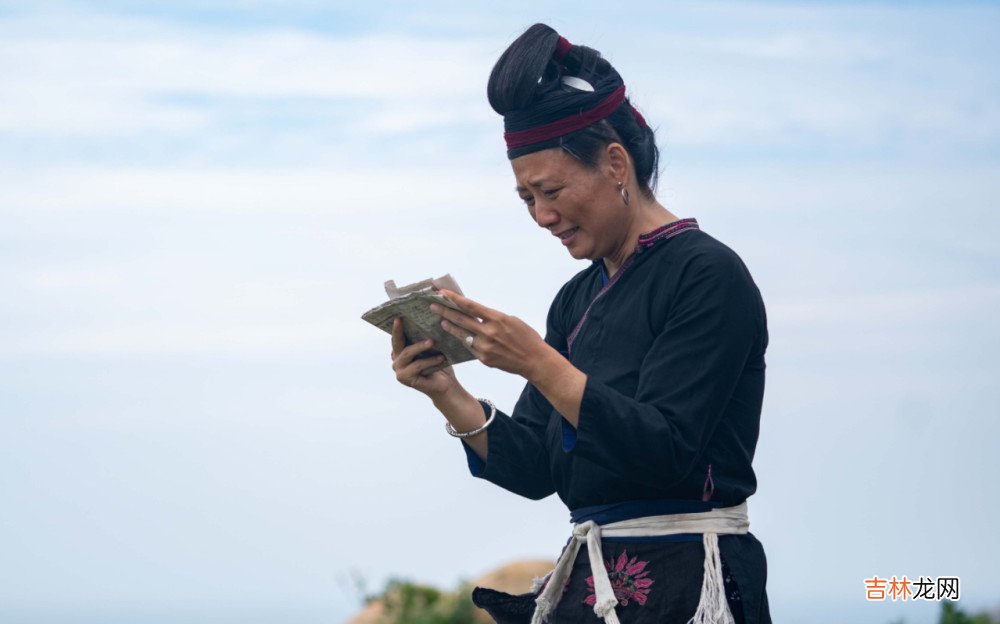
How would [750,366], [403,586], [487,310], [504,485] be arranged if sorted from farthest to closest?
1. [403,586]
2. [504,485]
3. [750,366]
4. [487,310]

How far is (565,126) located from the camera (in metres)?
3.40

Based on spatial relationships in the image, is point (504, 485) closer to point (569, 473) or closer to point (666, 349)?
point (569, 473)

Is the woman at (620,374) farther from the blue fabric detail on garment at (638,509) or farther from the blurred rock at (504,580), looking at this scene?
the blurred rock at (504,580)

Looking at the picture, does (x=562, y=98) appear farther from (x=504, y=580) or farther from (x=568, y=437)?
(x=504, y=580)

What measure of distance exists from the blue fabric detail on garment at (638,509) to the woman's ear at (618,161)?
90cm

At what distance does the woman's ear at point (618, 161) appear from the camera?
3418 millimetres

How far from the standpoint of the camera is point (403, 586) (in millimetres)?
9961

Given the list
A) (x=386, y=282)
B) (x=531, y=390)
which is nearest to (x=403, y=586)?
(x=531, y=390)

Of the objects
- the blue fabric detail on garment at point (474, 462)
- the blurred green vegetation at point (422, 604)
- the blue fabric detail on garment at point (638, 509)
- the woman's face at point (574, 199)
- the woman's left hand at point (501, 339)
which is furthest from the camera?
the blurred green vegetation at point (422, 604)

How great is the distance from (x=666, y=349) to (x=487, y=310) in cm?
49

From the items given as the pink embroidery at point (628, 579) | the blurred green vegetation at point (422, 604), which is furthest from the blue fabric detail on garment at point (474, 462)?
the blurred green vegetation at point (422, 604)

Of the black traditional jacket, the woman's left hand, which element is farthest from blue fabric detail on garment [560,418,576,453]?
the woman's left hand

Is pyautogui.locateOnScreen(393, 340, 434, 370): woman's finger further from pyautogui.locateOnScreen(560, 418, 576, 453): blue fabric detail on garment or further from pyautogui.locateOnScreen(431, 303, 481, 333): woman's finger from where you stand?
pyautogui.locateOnScreen(560, 418, 576, 453): blue fabric detail on garment

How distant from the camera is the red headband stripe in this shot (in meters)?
3.40
